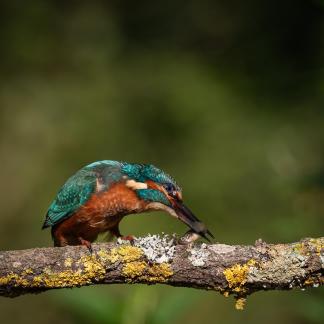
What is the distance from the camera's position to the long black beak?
11.9 feet

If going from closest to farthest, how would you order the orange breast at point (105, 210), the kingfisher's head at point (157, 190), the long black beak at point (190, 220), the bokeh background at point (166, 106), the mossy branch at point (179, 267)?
the mossy branch at point (179, 267)
the long black beak at point (190, 220)
the kingfisher's head at point (157, 190)
the orange breast at point (105, 210)
the bokeh background at point (166, 106)

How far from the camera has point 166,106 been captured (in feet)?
28.2

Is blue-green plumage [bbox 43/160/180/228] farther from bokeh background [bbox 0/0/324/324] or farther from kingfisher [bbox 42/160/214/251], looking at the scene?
bokeh background [bbox 0/0/324/324]

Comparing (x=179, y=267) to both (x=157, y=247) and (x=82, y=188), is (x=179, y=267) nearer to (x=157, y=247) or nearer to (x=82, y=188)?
(x=157, y=247)

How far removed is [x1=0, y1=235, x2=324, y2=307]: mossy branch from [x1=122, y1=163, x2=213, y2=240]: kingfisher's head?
0.73 meters

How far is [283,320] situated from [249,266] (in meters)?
3.52

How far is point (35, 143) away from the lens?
8477 mm

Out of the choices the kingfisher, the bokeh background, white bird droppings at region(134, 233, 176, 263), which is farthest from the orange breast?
the bokeh background

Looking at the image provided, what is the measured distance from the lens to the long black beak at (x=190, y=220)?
3.63 m

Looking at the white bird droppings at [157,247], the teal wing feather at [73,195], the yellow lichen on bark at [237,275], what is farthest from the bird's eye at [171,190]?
the yellow lichen on bark at [237,275]

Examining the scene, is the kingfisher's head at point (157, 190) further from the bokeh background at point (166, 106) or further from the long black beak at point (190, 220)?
the bokeh background at point (166, 106)

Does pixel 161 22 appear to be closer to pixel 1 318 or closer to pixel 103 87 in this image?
pixel 103 87

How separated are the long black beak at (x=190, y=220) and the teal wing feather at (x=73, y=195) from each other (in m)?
0.54

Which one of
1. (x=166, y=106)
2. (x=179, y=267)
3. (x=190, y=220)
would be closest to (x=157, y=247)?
(x=179, y=267)
